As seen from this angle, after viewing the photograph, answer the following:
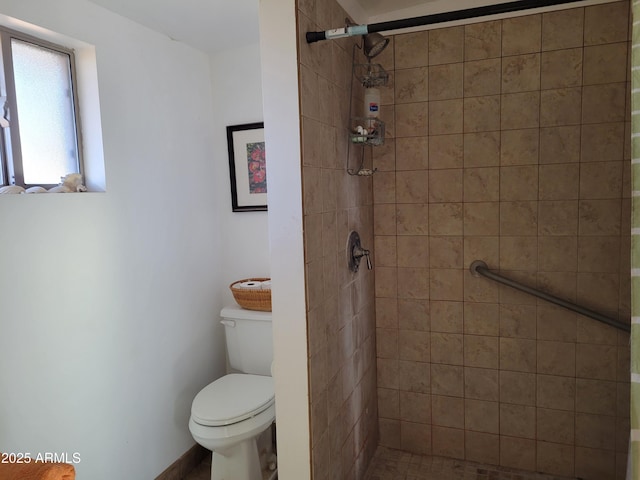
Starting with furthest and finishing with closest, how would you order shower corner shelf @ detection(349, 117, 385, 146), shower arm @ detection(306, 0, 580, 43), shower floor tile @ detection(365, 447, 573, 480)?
shower floor tile @ detection(365, 447, 573, 480) < shower corner shelf @ detection(349, 117, 385, 146) < shower arm @ detection(306, 0, 580, 43)

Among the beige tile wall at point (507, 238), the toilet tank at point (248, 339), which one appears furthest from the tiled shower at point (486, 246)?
the toilet tank at point (248, 339)

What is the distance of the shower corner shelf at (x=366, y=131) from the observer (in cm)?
174

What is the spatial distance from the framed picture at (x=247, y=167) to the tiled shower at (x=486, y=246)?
680mm

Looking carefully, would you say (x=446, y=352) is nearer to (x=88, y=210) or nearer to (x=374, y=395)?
(x=374, y=395)

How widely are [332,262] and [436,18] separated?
2.84ft

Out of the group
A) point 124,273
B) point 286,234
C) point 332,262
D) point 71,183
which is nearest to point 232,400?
point 124,273

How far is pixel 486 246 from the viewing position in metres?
2.03

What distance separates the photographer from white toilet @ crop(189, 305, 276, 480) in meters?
1.93

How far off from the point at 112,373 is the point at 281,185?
3.84 feet

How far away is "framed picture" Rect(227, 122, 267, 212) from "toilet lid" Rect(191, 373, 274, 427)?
92 centimetres

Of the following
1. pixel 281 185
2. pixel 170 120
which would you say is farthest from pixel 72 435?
pixel 170 120

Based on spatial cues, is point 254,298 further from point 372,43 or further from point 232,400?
point 372,43

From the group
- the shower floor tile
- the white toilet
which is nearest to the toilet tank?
the white toilet

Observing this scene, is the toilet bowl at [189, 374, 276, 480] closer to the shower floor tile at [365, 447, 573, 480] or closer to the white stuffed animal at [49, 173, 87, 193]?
the shower floor tile at [365, 447, 573, 480]
